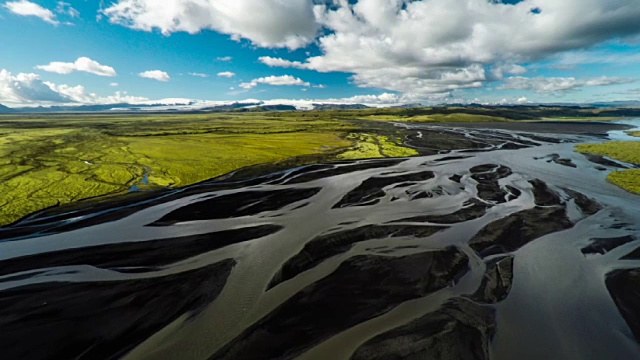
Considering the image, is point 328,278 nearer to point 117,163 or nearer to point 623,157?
point 117,163

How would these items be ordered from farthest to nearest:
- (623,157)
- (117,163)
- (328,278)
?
(623,157) < (117,163) < (328,278)

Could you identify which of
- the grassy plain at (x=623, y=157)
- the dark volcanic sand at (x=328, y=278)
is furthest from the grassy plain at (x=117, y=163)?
the grassy plain at (x=623, y=157)

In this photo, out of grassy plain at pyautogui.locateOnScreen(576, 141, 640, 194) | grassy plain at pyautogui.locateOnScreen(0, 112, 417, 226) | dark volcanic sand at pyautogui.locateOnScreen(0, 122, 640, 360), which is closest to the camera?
dark volcanic sand at pyautogui.locateOnScreen(0, 122, 640, 360)

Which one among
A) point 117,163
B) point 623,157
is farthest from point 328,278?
point 623,157

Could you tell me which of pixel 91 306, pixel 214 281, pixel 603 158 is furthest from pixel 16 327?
pixel 603 158

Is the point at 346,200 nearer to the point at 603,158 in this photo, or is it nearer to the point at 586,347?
the point at 586,347

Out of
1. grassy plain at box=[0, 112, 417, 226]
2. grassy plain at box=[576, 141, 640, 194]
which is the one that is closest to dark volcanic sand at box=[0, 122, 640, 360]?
grassy plain at box=[576, 141, 640, 194]

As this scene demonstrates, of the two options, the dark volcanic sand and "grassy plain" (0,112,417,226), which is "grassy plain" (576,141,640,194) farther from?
"grassy plain" (0,112,417,226)

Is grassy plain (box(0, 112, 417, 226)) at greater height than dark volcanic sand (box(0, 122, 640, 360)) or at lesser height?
greater
